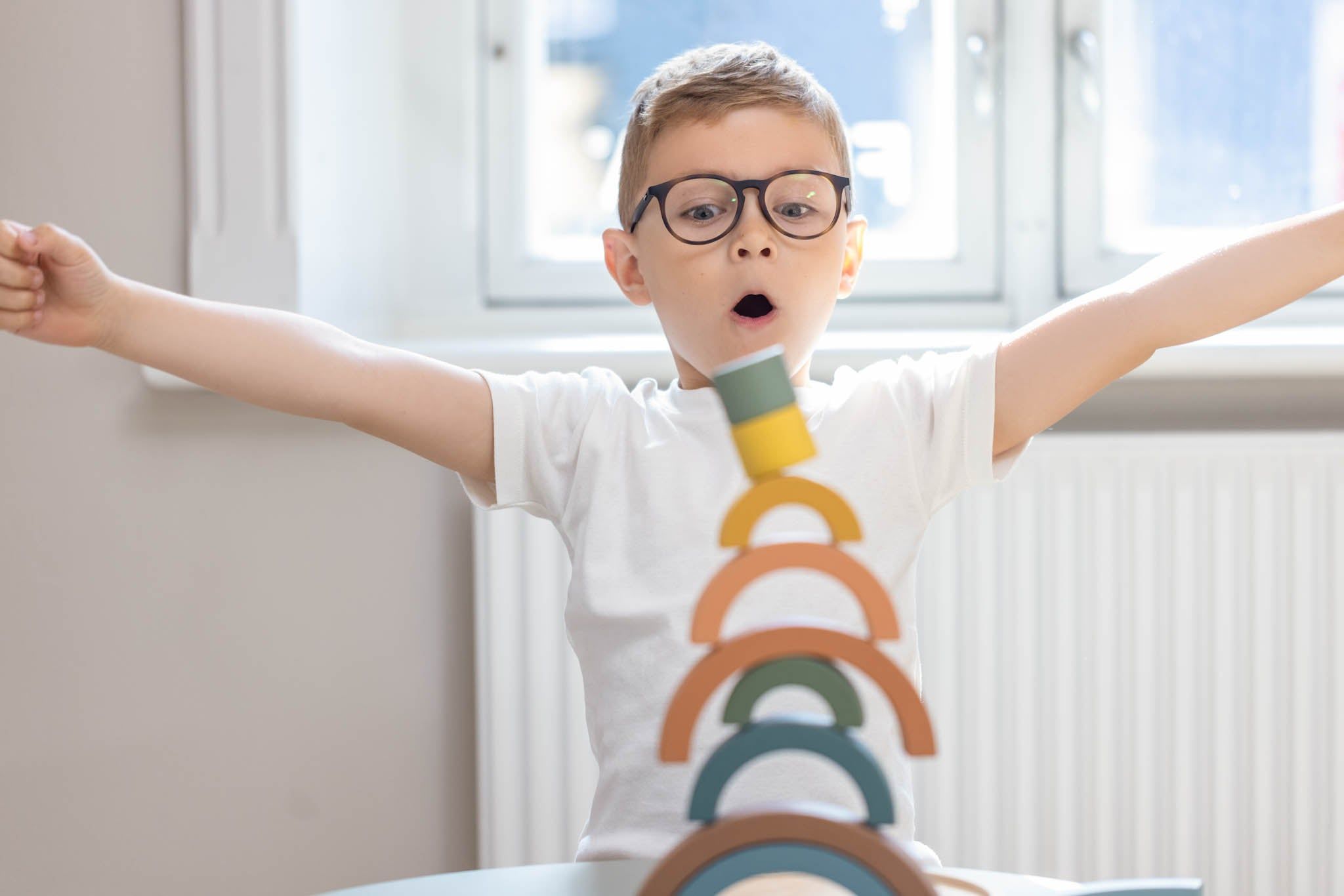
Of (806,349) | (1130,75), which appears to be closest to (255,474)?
(806,349)

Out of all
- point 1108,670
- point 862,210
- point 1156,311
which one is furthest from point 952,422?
point 862,210

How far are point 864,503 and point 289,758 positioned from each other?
2.86 feet

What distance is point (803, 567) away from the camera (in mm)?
503

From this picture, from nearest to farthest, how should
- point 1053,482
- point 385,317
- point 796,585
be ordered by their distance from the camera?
point 796,585 → point 1053,482 → point 385,317

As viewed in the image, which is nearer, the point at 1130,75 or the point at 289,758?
the point at 289,758

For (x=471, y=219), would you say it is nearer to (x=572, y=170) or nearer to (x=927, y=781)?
(x=572, y=170)

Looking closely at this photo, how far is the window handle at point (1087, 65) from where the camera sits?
1.66 metres

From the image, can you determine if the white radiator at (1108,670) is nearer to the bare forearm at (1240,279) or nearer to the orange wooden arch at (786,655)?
the bare forearm at (1240,279)

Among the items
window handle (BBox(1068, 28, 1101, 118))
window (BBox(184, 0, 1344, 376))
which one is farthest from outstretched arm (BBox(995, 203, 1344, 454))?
window handle (BBox(1068, 28, 1101, 118))

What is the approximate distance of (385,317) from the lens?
5.55 feet

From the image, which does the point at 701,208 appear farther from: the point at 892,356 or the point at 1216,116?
the point at 1216,116

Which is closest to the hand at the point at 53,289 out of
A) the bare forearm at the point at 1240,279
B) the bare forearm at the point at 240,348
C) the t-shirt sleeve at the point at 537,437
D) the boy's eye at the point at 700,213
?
the bare forearm at the point at 240,348

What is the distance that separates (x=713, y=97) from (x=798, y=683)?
23.6 inches

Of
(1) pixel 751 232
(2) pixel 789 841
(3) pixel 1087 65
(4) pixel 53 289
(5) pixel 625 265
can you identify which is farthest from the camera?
(3) pixel 1087 65
